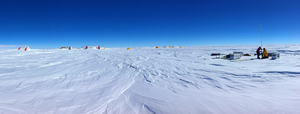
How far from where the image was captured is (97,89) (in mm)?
3258

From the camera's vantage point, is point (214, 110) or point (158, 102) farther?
point (158, 102)

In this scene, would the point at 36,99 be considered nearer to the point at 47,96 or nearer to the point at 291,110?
the point at 47,96

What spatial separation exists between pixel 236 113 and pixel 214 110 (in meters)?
0.33

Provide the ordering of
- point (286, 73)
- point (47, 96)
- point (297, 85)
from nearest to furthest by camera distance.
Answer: point (47, 96), point (297, 85), point (286, 73)

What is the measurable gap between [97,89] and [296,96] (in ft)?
14.1

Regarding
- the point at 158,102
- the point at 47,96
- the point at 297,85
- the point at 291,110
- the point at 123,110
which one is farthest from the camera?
the point at 297,85

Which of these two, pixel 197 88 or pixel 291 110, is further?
pixel 197 88

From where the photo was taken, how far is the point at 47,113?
2.20 metres

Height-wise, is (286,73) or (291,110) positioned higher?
(286,73)

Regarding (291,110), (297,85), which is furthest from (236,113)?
(297,85)

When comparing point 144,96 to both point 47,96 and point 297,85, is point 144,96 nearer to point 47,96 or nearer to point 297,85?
point 47,96

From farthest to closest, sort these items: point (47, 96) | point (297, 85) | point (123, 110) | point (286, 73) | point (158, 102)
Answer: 1. point (286, 73)
2. point (297, 85)
3. point (47, 96)
4. point (158, 102)
5. point (123, 110)

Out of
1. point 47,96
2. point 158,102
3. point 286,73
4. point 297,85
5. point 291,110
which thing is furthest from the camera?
point 286,73

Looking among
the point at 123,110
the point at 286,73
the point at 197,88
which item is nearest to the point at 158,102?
the point at 123,110
